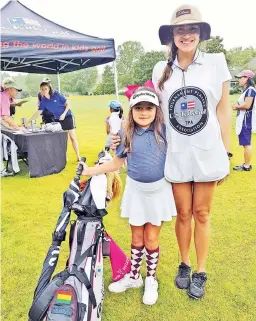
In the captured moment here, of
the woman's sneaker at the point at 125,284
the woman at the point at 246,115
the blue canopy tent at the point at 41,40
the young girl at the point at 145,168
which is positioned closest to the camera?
the young girl at the point at 145,168

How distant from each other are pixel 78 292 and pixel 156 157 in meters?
0.88

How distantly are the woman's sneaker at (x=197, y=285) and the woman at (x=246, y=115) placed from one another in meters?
3.55

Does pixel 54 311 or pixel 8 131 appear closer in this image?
pixel 54 311

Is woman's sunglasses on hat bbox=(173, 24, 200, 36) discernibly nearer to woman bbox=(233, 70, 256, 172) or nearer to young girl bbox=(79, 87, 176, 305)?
young girl bbox=(79, 87, 176, 305)

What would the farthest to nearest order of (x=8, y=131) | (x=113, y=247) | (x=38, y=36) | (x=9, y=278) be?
1. (x=8, y=131)
2. (x=38, y=36)
3. (x=9, y=278)
4. (x=113, y=247)

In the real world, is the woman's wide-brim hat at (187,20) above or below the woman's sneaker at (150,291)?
above

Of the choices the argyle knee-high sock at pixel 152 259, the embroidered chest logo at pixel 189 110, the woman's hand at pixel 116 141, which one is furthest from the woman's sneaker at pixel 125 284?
the embroidered chest logo at pixel 189 110

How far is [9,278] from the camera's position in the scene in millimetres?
2463

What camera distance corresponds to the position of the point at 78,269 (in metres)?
1.74

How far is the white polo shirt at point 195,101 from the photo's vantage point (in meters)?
1.83

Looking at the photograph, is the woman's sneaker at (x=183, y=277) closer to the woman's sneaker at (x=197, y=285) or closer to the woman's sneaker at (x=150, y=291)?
the woman's sneaker at (x=197, y=285)

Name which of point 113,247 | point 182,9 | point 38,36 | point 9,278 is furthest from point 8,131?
point 182,9

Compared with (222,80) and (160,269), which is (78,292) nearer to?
(160,269)

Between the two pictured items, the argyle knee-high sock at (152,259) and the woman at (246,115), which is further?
the woman at (246,115)
